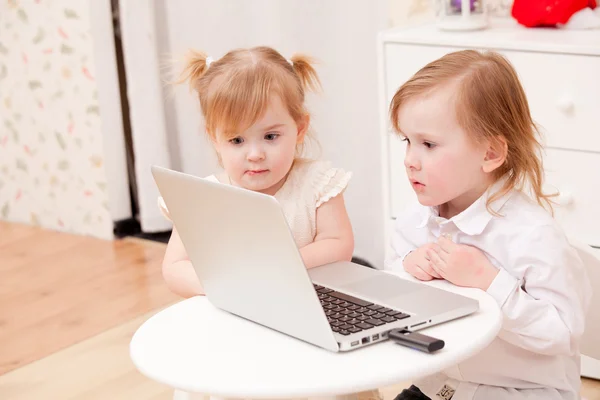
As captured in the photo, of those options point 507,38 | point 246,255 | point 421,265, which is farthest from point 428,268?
point 507,38

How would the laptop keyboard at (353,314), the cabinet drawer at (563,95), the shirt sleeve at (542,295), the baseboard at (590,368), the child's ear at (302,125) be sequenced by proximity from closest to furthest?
the laptop keyboard at (353,314) < the shirt sleeve at (542,295) < the child's ear at (302,125) < the cabinet drawer at (563,95) < the baseboard at (590,368)

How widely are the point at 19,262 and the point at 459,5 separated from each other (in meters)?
1.85

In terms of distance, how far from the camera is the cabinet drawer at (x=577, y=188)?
2207 mm

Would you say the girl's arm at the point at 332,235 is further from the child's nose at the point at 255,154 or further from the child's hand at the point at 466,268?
the child's hand at the point at 466,268

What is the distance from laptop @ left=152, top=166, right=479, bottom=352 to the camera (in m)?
1.16

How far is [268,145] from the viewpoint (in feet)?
5.35

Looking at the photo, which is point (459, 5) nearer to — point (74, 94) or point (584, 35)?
point (584, 35)

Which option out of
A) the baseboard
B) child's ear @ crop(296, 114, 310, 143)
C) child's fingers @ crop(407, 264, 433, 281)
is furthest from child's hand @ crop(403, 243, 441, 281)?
the baseboard

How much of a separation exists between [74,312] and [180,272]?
1427mm

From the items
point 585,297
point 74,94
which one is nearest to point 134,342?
point 585,297

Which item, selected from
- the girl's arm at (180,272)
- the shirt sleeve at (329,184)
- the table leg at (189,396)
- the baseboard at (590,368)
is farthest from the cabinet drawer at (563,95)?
the table leg at (189,396)

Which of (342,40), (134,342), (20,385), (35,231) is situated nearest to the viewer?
(134,342)

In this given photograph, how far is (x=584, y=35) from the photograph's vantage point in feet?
7.42

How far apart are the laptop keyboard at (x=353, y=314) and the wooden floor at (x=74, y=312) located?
1.02 m
